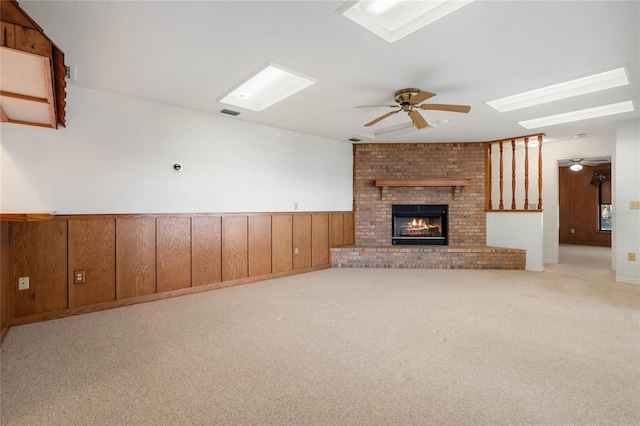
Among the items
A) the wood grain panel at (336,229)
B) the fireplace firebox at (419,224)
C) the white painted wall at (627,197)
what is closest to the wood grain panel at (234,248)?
the wood grain panel at (336,229)

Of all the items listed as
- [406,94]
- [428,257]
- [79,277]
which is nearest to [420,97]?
[406,94]

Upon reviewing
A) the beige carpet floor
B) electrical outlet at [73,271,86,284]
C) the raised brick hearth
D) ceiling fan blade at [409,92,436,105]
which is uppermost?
ceiling fan blade at [409,92,436,105]

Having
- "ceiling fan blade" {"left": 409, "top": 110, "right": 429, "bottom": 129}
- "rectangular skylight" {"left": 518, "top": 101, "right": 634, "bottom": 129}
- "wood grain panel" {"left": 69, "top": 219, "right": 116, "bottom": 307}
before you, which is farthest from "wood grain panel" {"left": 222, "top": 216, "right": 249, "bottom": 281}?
"rectangular skylight" {"left": 518, "top": 101, "right": 634, "bottom": 129}

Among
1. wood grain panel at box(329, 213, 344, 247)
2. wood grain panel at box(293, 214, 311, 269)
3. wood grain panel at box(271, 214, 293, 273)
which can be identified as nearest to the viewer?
wood grain panel at box(271, 214, 293, 273)

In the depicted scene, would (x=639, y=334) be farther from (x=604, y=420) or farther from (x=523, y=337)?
(x=604, y=420)

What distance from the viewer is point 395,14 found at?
236 centimetres

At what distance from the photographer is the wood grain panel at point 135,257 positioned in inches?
141

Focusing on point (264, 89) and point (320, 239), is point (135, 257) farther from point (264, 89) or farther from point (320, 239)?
point (320, 239)

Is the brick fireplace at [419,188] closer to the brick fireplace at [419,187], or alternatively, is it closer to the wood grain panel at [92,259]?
the brick fireplace at [419,187]

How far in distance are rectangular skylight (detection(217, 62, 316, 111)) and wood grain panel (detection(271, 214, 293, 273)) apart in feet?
5.90

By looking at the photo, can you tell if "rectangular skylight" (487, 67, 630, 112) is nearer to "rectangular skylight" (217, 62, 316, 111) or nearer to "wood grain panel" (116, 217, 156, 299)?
"rectangular skylight" (217, 62, 316, 111)

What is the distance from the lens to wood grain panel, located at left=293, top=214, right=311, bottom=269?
5.35 metres

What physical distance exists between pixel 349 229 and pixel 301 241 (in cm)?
126

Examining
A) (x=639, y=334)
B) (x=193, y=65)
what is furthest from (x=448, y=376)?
(x=193, y=65)
